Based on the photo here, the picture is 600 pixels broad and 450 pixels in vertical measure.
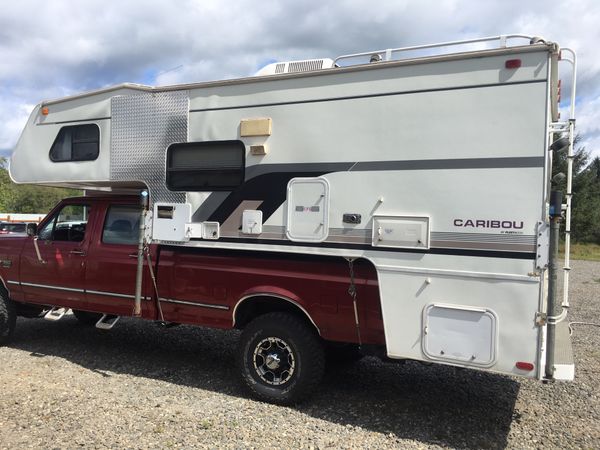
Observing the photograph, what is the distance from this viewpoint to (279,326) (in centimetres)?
457

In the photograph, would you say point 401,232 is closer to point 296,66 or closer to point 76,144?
point 296,66

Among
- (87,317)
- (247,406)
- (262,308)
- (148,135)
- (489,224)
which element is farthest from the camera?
(87,317)

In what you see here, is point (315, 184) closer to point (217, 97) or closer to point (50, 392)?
point (217, 97)

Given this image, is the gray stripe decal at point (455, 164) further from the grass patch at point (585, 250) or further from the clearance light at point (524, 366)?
the grass patch at point (585, 250)

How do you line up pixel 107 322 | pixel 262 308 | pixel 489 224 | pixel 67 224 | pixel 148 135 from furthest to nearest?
pixel 67 224 < pixel 107 322 < pixel 148 135 < pixel 262 308 < pixel 489 224

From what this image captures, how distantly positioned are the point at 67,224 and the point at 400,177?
4.04 meters

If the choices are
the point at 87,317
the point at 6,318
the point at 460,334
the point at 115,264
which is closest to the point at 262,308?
the point at 115,264

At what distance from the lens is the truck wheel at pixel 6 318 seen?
6352mm

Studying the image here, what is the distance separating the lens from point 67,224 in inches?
237

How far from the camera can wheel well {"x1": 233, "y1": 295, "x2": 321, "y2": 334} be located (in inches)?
181

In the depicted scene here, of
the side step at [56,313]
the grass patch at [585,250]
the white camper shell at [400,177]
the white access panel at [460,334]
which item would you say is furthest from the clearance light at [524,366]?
the grass patch at [585,250]

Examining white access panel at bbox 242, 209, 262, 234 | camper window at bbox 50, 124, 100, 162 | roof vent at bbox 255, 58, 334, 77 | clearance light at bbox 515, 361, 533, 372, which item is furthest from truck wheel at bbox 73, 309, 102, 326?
clearance light at bbox 515, 361, 533, 372

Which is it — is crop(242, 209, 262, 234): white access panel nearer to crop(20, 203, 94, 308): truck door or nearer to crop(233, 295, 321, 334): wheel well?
crop(233, 295, 321, 334): wheel well

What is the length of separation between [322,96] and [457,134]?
1.21m
